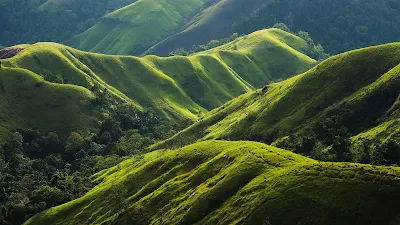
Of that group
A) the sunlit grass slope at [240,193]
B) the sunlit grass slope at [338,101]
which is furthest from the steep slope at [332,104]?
the sunlit grass slope at [240,193]

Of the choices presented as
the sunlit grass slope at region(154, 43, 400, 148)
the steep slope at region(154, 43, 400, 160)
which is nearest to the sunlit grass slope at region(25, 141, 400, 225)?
the steep slope at region(154, 43, 400, 160)

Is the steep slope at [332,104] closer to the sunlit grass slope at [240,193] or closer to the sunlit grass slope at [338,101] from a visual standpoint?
the sunlit grass slope at [338,101]

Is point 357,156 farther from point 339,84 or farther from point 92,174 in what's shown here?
point 92,174

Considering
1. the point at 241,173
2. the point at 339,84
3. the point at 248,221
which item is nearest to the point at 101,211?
the point at 241,173

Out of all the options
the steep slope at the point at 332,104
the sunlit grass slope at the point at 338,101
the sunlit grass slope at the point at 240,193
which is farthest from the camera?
the sunlit grass slope at the point at 338,101

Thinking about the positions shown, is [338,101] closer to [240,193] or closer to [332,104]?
[332,104]

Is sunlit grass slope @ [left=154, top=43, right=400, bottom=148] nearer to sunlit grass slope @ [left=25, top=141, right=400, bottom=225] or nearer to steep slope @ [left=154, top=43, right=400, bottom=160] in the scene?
steep slope @ [left=154, top=43, right=400, bottom=160]
